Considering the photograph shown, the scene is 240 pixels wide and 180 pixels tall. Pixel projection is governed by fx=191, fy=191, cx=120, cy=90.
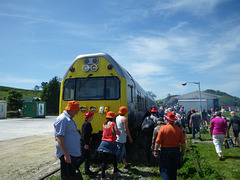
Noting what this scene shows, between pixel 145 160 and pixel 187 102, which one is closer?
pixel 145 160

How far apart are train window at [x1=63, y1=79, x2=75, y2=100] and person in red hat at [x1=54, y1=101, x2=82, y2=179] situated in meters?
3.84

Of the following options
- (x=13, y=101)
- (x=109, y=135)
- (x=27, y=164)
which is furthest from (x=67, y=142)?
(x=13, y=101)

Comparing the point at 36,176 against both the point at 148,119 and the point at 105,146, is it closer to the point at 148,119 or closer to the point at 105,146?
the point at 105,146

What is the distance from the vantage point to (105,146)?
5016 mm

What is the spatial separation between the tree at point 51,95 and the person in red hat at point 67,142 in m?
50.4

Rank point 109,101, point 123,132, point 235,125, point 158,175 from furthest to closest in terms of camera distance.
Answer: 1. point 235,125
2. point 109,101
3. point 123,132
4. point 158,175

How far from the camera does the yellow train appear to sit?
6.66 metres

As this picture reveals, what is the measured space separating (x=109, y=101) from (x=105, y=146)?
6.56ft

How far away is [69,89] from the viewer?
284 inches

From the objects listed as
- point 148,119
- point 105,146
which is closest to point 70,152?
point 105,146

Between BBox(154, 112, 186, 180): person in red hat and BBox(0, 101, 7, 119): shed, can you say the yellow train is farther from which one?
BBox(0, 101, 7, 119): shed

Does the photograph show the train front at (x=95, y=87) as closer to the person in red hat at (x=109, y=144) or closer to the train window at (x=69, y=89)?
the train window at (x=69, y=89)

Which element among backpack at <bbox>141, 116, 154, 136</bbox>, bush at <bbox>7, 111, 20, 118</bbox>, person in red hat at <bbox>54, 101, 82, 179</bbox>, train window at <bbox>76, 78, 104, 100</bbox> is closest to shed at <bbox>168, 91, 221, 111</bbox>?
bush at <bbox>7, 111, 20, 118</bbox>

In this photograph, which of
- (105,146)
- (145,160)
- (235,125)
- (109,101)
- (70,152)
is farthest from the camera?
(235,125)
